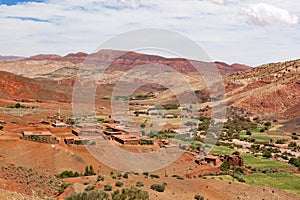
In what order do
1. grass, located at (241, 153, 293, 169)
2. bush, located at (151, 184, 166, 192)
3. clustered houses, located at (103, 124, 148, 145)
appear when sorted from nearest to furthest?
bush, located at (151, 184, 166, 192), grass, located at (241, 153, 293, 169), clustered houses, located at (103, 124, 148, 145)

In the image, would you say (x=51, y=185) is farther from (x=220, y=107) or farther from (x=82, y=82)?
(x=82, y=82)

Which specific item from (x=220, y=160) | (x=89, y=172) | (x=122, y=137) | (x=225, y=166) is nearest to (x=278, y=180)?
(x=225, y=166)

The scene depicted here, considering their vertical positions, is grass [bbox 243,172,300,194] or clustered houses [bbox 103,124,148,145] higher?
clustered houses [bbox 103,124,148,145]

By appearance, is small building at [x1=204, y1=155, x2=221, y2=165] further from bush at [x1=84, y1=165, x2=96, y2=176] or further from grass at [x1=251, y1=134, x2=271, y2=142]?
grass at [x1=251, y1=134, x2=271, y2=142]

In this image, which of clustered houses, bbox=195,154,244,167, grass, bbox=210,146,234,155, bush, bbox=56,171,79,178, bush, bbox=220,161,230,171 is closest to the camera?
bush, bbox=56,171,79,178

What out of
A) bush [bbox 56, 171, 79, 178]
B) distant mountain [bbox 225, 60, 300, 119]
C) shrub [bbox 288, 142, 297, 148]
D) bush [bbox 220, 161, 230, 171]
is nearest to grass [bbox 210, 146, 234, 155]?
bush [bbox 220, 161, 230, 171]

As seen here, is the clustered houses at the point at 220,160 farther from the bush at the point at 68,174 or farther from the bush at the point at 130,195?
the bush at the point at 130,195

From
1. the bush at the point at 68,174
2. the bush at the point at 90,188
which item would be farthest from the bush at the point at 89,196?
the bush at the point at 68,174

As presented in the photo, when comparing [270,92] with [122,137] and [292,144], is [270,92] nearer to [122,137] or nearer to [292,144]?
→ [292,144]
